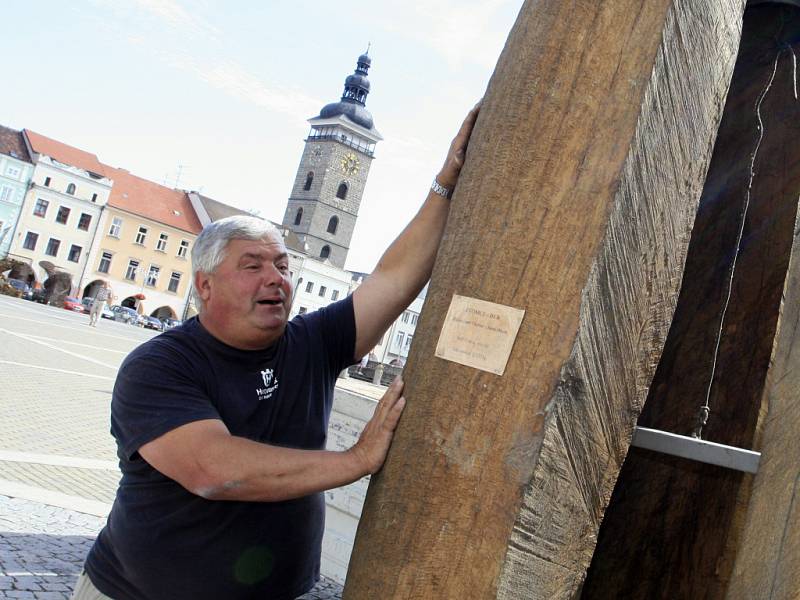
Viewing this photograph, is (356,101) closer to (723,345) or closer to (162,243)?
(162,243)

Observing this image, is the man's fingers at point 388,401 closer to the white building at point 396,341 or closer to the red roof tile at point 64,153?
the red roof tile at point 64,153

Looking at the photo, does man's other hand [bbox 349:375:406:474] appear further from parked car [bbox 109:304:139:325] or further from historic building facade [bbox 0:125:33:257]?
historic building facade [bbox 0:125:33:257]

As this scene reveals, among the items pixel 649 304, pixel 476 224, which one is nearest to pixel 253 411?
pixel 476 224

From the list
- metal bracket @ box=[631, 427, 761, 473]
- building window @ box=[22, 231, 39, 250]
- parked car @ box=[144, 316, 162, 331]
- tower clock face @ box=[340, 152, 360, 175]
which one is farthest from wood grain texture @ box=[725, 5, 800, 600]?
tower clock face @ box=[340, 152, 360, 175]

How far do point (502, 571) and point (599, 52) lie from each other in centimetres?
89

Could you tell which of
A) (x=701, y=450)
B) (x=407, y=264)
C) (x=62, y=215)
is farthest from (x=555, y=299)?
(x=62, y=215)

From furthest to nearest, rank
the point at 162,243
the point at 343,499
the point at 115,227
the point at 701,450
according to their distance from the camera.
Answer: the point at 162,243
the point at 115,227
the point at 343,499
the point at 701,450

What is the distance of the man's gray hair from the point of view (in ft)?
7.97

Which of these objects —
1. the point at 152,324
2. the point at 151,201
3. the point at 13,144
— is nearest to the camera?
the point at 152,324

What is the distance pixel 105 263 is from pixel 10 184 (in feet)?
23.2

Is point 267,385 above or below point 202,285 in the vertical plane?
below

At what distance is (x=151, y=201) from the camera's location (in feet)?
188

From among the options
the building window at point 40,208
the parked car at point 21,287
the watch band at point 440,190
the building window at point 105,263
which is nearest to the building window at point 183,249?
the building window at point 105,263

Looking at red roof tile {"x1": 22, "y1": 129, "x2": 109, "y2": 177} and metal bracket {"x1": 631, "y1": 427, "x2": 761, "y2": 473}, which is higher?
red roof tile {"x1": 22, "y1": 129, "x2": 109, "y2": 177}
